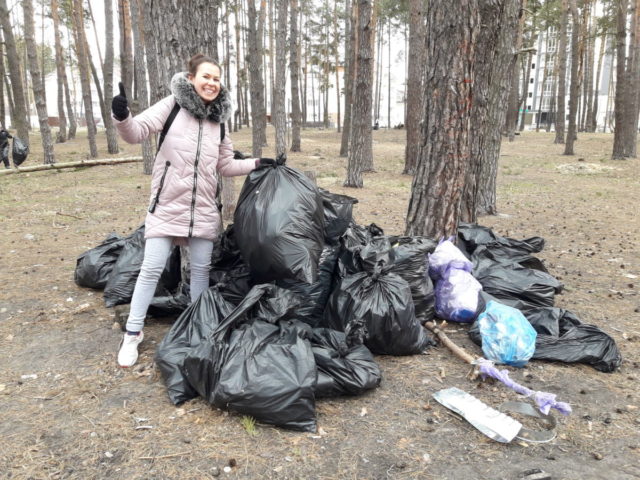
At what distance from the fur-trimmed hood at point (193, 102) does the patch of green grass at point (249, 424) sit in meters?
1.70

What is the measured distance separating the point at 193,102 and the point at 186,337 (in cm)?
134

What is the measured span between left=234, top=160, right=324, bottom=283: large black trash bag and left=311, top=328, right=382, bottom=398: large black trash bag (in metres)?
0.41

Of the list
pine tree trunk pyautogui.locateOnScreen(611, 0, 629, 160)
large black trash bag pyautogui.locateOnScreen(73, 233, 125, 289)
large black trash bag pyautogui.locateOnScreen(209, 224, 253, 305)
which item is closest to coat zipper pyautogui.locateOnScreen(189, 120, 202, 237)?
large black trash bag pyautogui.locateOnScreen(209, 224, 253, 305)

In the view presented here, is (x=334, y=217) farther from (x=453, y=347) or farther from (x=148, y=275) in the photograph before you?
(x=148, y=275)

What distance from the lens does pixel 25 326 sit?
334cm

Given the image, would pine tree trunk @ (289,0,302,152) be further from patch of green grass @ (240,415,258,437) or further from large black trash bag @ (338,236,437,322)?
patch of green grass @ (240,415,258,437)

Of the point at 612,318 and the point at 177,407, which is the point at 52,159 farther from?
the point at 612,318

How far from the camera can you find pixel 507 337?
9.32 feet

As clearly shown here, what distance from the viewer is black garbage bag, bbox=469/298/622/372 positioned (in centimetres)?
284

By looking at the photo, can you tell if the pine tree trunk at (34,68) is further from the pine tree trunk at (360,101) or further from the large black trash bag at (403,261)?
the large black trash bag at (403,261)

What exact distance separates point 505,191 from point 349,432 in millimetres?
7887

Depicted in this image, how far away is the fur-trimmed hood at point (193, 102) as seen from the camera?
2707 millimetres

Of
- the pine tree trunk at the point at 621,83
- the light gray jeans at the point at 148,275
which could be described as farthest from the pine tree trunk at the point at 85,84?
the pine tree trunk at the point at 621,83

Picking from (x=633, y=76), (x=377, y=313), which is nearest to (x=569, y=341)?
(x=377, y=313)
